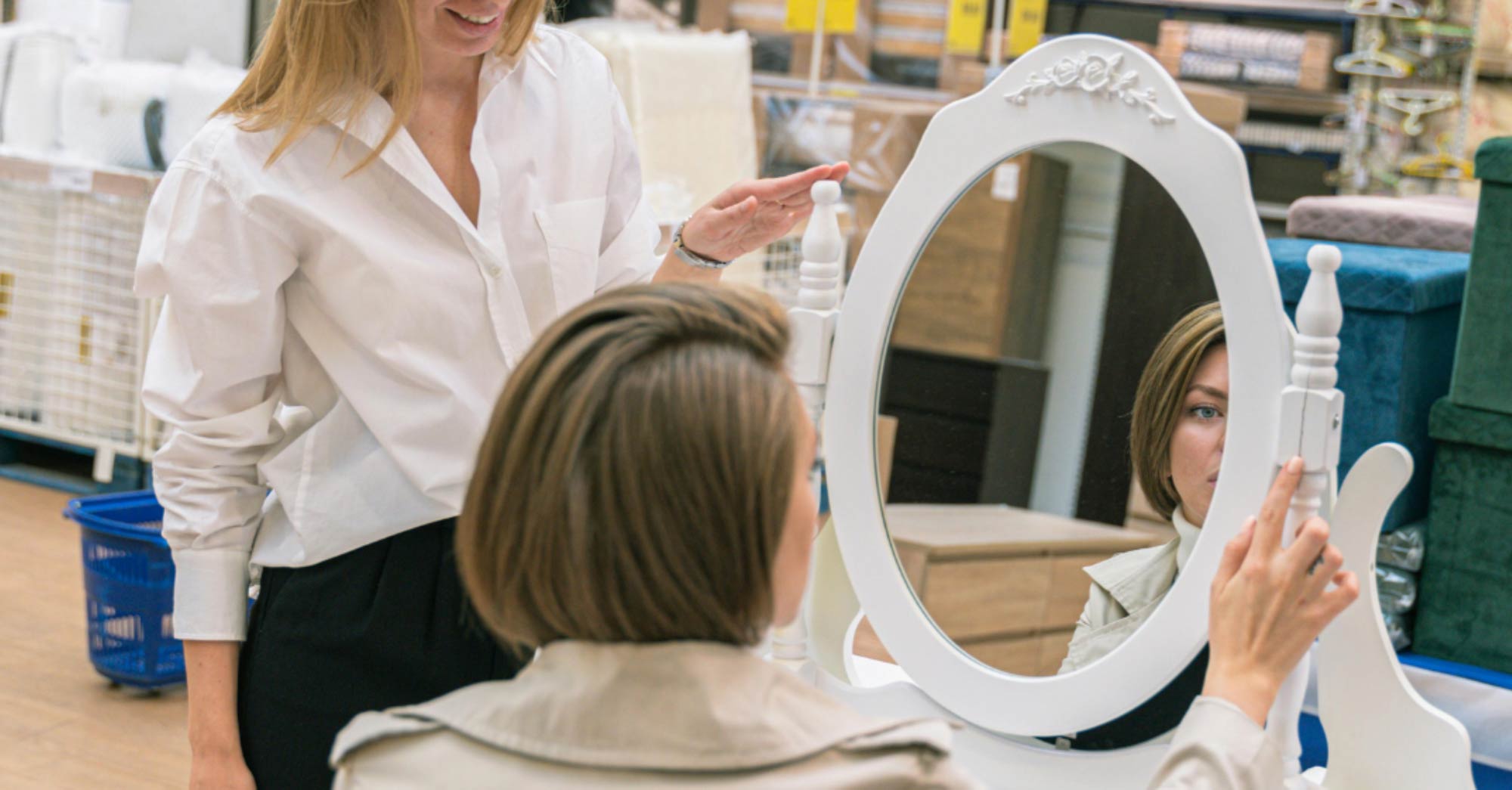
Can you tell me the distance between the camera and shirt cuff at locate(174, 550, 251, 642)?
118 centimetres

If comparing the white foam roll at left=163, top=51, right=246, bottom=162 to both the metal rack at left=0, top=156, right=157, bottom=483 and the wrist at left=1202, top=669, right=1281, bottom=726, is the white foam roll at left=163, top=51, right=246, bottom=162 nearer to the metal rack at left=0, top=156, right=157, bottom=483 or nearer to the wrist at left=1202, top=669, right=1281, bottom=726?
the metal rack at left=0, top=156, right=157, bottom=483

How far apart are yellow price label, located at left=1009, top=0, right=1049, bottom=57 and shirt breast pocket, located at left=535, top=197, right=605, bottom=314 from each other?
2.79 m

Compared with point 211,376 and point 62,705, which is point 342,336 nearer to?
point 211,376

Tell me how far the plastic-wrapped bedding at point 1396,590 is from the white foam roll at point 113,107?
9.14ft

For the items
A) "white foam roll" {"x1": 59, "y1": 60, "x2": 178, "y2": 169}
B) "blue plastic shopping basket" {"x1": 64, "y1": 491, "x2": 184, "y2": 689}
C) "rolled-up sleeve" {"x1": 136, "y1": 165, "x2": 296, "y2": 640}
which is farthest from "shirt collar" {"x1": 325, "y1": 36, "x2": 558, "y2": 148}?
"white foam roll" {"x1": 59, "y1": 60, "x2": 178, "y2": 169}

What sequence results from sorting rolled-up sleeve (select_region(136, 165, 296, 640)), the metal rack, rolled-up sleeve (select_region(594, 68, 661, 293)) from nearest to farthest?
rolled-up sleeve (select_region(136, 165, 296, 640)) < rolled-up sleeve (select_region(594, 68, 661, 293)) < the metal rack

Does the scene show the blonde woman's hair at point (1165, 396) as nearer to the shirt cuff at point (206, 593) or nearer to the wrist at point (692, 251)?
the wrist at point (692, 251)

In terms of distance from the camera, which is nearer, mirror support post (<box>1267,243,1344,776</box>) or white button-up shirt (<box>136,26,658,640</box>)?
mirror support post (<box>1267,243,1344,776</box>)

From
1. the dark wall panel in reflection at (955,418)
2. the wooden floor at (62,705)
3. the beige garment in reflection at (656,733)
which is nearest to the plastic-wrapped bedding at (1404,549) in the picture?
the dark wall panel in reflection at (955,418)

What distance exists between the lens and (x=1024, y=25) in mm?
3895

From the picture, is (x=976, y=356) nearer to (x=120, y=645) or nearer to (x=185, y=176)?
(x=185, y=176)

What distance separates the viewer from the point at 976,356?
4.33 ft

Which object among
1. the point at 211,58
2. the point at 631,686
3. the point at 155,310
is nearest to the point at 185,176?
the point at 631,686

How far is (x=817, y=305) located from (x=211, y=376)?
507 millimetres
